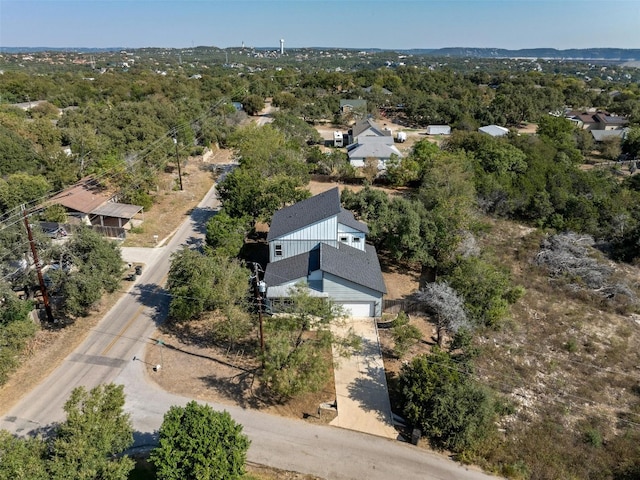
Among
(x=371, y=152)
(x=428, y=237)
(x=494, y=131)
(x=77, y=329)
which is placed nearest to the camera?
(x=77, y=329)

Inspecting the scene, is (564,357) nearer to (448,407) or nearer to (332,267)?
(448,407)

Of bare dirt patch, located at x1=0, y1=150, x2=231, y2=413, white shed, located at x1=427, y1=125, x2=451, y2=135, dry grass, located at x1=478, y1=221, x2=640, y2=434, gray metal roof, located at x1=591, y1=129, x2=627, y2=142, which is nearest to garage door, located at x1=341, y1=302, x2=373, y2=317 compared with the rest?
dry grass, located at x1=478, y1=221, x2=640, y2=434

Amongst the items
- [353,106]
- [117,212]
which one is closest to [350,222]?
[117,212]

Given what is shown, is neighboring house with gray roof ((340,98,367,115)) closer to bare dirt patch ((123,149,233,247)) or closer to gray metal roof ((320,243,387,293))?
bare dirt patch ((123,149,233,247))

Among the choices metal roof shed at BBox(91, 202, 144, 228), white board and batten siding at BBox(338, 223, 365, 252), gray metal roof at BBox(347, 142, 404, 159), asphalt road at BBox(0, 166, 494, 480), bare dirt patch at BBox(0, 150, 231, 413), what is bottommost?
asphalt road at BBox(0, 166, 494, 480)

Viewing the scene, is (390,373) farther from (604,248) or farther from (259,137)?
(259,137)

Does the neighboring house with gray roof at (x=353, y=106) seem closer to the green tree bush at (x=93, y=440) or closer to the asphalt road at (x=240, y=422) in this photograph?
the asphalt road at (x=240, y=422)

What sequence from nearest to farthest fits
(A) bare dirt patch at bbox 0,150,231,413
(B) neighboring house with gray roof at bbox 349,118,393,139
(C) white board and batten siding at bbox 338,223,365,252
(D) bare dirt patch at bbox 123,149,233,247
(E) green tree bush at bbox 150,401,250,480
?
(E) green tree bush at bbox 150,401,250,480 < (A) bare dirt patch at bbox 0,150,231,413 < (C) white board and batten siding at bbox 338,223,365,252 < (D) bare dirt patch at bbox 123,149,233,247 < (B) neighboring house with gray roof at bbox 349,118,393,139

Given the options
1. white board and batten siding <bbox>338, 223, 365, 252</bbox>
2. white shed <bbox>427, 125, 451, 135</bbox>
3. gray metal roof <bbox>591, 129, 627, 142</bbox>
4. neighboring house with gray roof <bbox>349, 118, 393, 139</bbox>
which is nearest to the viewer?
white board and batten siding <bbox>338, 223, 365, 252</bbox>
